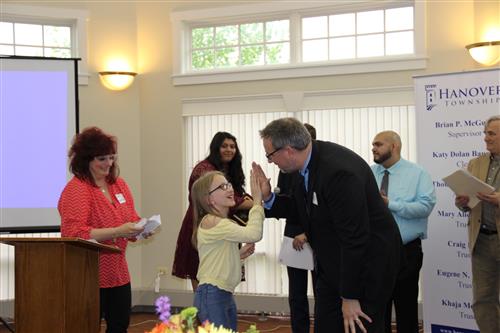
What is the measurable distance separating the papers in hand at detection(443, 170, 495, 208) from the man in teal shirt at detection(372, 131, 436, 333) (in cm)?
27

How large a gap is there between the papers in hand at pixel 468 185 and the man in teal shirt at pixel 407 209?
27cm

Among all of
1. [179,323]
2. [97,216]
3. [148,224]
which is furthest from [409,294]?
[179,323]

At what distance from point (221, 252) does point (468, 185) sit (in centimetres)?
171

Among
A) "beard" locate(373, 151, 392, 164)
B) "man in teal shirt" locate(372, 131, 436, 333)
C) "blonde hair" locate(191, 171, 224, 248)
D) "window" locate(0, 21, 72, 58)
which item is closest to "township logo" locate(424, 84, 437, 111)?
"man in teal shirt" locate(372, 131, 436, 333)

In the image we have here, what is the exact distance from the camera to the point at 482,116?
15.9 feet

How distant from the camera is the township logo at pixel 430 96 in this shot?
200 inches

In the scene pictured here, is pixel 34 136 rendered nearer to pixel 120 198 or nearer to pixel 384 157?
pixel 120 198

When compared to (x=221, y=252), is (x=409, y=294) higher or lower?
lower

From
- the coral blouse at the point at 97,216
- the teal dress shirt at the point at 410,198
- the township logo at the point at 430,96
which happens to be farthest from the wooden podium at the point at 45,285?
the township logo at the point at 430,96

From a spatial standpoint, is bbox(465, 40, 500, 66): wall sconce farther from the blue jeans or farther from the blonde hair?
the blue jeans

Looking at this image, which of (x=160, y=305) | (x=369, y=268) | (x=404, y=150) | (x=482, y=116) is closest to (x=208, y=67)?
(x=404, y=150)

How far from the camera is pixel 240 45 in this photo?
6.80 m

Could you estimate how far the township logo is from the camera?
5.07 metres

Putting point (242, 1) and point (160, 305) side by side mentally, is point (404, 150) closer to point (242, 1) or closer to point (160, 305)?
point (242, 1)
